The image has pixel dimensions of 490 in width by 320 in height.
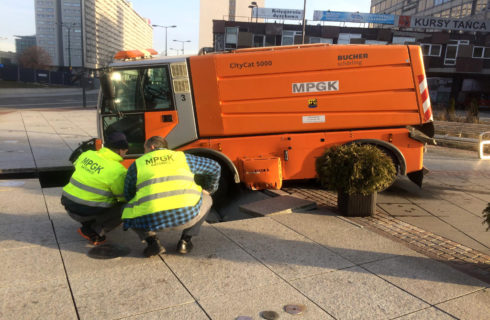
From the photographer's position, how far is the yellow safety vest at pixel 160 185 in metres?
3.60

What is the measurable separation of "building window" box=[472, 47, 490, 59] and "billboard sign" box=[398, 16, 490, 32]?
2.34m

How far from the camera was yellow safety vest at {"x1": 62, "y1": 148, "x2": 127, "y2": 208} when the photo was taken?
392 centimetres

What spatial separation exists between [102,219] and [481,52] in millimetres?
43627

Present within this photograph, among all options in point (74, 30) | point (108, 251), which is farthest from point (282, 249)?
point (74, 30)

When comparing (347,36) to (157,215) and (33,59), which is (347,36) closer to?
(157,215)

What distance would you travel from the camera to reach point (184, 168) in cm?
376

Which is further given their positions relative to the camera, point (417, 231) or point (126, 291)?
point (417, 231)

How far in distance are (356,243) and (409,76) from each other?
362 centimetres

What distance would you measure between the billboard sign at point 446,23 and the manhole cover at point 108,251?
4428cm

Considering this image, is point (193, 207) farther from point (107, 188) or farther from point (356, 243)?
point (356, 243)

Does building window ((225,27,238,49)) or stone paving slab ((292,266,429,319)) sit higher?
building window ((225,27,238,49))

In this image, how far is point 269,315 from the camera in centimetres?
296

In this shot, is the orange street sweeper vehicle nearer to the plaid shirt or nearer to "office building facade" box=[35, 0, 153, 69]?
the plaid shirt

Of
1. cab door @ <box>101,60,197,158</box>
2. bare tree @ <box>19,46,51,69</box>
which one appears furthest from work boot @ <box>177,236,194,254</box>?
bare tree @ <box>19,46,51,69</box>
